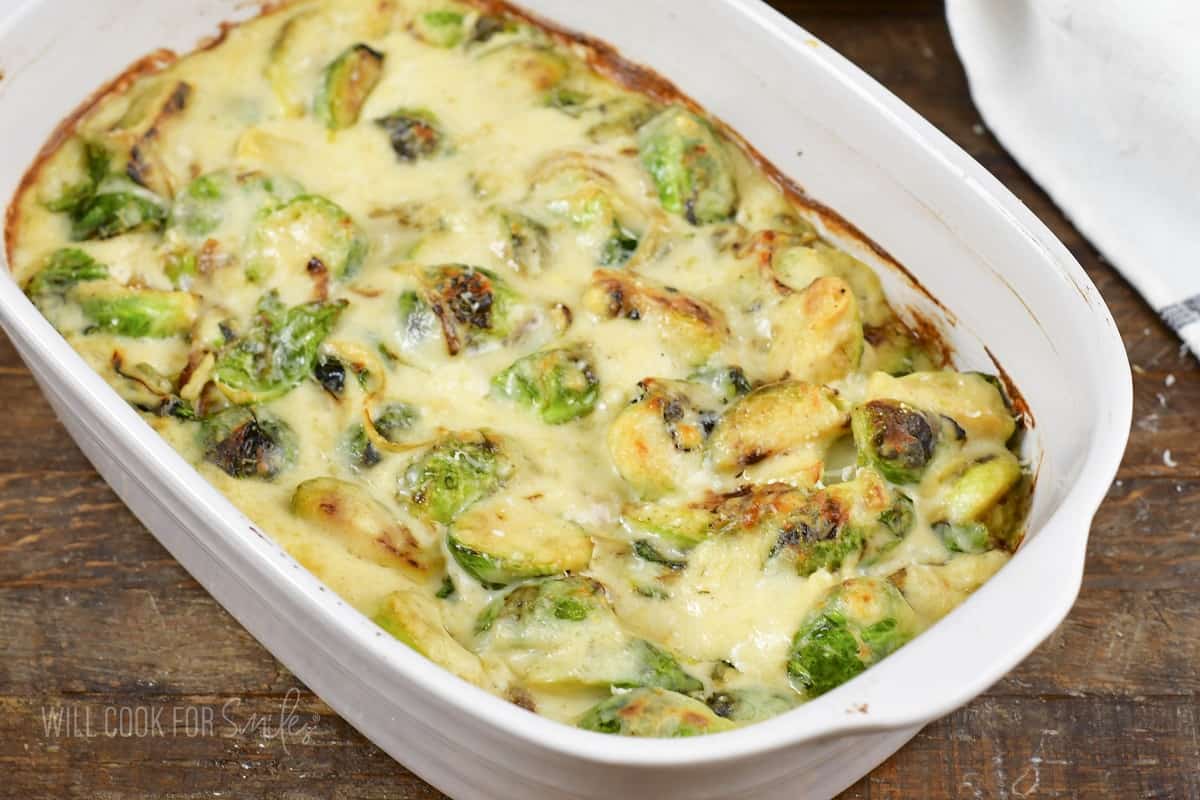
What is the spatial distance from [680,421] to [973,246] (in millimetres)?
686

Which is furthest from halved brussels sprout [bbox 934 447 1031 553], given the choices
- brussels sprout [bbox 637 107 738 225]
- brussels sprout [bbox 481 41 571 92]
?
brussels sprout [bbox 481 41 571 92]

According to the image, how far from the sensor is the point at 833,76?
2984 mm

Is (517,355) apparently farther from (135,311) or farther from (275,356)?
(135,311)

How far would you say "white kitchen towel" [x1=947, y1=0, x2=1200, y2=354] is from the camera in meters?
3.41

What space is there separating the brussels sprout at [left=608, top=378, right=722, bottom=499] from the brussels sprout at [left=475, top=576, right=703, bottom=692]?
0.27 metres

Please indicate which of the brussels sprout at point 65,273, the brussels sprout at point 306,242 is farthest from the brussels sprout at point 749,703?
the brussels sprout at point 65,273

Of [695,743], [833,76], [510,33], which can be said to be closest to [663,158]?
[833,76]

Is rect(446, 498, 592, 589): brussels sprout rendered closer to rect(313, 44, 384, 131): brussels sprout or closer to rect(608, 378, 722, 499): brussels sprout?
rect(608, 378, 722, 499): brussels sprout

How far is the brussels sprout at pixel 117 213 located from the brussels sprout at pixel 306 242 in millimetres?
277

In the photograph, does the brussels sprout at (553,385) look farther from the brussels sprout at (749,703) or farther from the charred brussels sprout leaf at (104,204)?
the charred brussels sprout leaf at (104,204)

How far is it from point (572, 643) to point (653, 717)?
24 cm

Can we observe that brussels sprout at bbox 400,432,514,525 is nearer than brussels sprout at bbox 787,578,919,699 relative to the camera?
No

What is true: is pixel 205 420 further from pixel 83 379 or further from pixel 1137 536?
pixel 1137 536

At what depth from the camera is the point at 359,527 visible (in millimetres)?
2584
